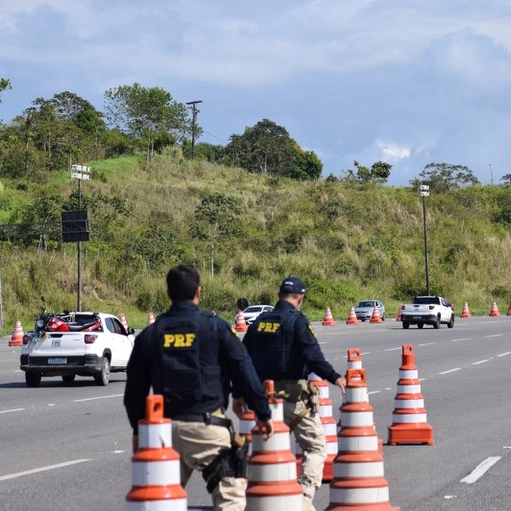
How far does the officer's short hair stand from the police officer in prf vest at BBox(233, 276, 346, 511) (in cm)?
241

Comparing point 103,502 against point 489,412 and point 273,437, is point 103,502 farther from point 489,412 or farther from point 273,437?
point 489,412

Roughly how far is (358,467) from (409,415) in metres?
4.77

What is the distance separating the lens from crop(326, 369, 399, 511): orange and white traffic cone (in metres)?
8.86

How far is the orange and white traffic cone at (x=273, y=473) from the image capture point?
7.39 meters

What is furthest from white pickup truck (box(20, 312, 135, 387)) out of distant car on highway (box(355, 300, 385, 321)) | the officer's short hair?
distant car on highway (box(355, 300, 385, 321))

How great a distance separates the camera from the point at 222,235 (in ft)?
282


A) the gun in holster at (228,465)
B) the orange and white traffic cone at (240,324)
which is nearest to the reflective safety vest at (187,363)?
the gun in holster at (228,465)

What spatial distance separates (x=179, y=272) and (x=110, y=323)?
18.0 m

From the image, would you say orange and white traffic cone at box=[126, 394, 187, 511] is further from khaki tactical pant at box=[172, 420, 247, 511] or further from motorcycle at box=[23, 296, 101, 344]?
motorcycle at box=[23, 296, 101, 344]

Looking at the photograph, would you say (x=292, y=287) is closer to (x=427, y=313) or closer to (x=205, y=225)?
(x=427, y=313)

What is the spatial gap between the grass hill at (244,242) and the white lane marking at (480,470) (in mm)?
47680

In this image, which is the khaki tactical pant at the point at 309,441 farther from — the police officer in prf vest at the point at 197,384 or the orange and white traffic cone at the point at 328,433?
the police officer in prf vest at the point at 197,384

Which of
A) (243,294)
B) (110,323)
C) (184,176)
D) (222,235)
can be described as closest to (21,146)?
(184,176)

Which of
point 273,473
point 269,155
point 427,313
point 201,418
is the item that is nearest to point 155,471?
point 201,418
